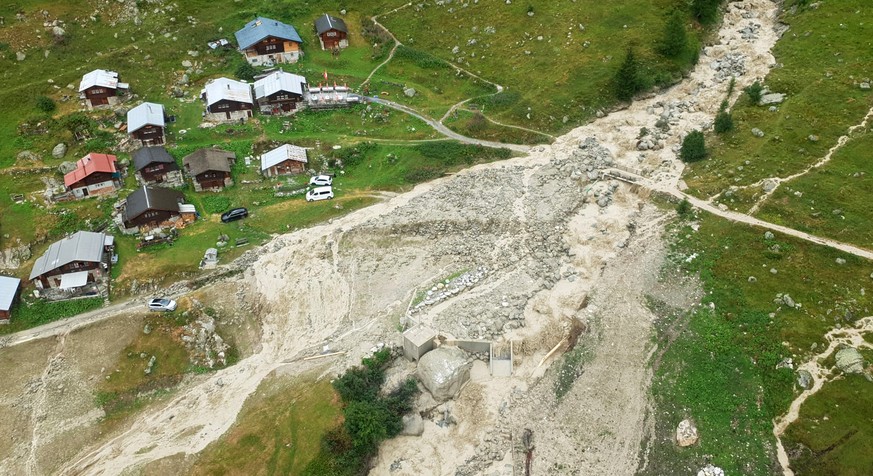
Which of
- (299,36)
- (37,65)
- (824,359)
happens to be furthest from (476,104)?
(37,65)

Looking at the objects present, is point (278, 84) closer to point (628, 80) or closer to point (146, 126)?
point (146, 126)

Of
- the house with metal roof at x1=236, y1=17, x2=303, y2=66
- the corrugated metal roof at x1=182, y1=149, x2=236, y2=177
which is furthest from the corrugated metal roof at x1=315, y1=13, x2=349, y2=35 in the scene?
the corrugated metal roof at x1=182, y1=149, x2=236, y2=177

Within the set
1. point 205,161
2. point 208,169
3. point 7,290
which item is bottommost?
point 7,290

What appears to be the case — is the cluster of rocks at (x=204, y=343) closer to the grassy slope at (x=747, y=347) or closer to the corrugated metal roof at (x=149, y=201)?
the corrugated metal roof at (x=149, y=201)

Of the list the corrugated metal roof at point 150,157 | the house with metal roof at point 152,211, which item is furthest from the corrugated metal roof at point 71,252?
the corrugated metal roof at point 150,157

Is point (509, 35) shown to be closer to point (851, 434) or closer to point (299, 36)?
point (299, 36)

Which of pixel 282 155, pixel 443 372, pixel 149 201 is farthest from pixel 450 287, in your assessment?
pixel 149 201
